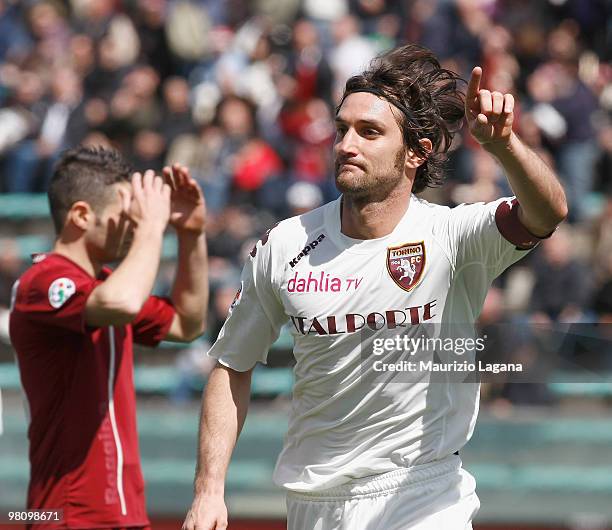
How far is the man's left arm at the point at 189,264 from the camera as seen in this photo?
5664 millimetres

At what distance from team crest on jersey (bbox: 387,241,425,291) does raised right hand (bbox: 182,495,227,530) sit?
1.06 metres

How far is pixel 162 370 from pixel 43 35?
19.4 feet

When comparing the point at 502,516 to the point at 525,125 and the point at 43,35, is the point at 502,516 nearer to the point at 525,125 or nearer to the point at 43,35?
the point at 525,125

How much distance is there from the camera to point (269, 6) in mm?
14211

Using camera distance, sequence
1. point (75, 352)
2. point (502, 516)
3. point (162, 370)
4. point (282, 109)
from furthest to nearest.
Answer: point (282, 109)
point (162, 370)
point (502, 516)
point (75, 352)

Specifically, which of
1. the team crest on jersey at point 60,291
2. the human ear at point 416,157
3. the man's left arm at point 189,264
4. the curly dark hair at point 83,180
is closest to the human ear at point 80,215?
the curly dark hair at point 83,180

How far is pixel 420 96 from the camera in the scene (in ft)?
15.5

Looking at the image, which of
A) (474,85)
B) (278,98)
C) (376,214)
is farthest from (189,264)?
(278,98)

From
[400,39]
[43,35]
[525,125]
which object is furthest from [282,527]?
[43,35]

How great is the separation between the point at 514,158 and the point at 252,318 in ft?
4.15

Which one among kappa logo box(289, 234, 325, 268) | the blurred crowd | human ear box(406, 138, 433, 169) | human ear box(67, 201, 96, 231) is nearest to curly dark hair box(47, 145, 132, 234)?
human ear box(67, 201, 96, 231)

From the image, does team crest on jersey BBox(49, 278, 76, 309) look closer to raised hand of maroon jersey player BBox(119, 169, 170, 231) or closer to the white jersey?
raised hand of maroon jersey player BBox(119, 169, 170, 231)

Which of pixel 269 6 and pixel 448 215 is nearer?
pixel 448 215

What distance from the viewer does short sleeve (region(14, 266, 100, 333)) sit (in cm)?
496
